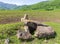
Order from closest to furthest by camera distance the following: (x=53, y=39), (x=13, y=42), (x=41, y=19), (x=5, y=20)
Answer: (x=13, y=42) → (x=53, y=39) → (x=5, y=20) → (x=41, y=19)

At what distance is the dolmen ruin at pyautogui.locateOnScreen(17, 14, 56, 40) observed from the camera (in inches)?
658

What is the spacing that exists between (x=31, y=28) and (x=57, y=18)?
6.27m

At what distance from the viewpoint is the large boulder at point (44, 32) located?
56.3 ft

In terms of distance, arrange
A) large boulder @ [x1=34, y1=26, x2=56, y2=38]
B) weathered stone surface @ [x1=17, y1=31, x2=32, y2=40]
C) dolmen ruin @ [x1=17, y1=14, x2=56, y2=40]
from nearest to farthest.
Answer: weathered stone surface @ [x1=17, y1=31, x2=32, y2=40], dolmen ruin @ [x1=17, y1=14, x2=56, y2=40], large boulder @ [x1=34, y1=26, x2=56, y2=38]

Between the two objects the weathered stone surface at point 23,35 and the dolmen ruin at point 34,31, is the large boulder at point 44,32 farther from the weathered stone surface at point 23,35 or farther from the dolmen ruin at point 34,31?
the weathered stone surface at point 23,35

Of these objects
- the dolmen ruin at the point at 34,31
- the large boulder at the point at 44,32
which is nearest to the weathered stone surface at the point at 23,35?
the dolmen ruin at the point at 34,31

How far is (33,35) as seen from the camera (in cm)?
1733

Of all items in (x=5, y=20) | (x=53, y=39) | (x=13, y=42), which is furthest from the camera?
(x=5, y=20)

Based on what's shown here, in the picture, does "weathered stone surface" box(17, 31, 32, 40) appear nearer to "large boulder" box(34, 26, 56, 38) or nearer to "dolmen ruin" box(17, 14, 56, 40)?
"dolmen ruin" box(17, 14, 56, 40)

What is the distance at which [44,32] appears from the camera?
17.3 metres

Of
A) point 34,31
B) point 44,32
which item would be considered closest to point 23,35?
point 34,31

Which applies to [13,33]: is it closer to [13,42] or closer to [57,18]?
[13,42]

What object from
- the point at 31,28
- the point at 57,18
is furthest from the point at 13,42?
the point at 57,18

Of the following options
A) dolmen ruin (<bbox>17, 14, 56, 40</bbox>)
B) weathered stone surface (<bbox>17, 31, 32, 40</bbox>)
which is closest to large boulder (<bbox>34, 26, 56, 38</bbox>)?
dolmen ruin (<bbox>17, 14, 56, 40</bbox>)
